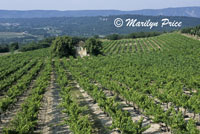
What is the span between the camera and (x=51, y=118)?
71.6 ft

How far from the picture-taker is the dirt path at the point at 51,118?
62.7ft

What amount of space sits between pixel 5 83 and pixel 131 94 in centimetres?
1998

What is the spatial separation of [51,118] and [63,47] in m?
46.9

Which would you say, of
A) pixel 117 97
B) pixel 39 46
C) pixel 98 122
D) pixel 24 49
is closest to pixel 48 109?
pixel 98 122

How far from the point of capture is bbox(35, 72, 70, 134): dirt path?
19.1 meters

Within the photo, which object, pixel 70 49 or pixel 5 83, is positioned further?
pixel 70 49

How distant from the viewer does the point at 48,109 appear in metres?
24.4

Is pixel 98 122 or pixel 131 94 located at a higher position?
pixel 131 94

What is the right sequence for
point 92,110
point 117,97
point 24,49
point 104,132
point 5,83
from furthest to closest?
point 24,49 < point 5,83 < point 117,97 < point 92,110 < point 104,132

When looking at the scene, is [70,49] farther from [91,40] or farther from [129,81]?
[129,81]

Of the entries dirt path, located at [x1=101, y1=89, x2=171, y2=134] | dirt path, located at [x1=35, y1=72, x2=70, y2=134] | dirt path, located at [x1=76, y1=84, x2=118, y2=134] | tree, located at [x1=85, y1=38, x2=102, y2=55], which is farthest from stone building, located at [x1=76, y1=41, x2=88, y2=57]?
dirt path, located at [x1=76, y1=84, x2=118, y2=134]

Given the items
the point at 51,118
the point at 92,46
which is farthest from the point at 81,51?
the point at 51,118

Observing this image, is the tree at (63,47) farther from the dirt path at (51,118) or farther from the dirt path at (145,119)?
the dirt path at (145,119)

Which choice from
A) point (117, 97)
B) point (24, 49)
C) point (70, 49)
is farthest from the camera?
point (24, 49)
